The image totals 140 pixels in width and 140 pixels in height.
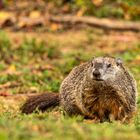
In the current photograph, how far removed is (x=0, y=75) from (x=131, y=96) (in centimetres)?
448

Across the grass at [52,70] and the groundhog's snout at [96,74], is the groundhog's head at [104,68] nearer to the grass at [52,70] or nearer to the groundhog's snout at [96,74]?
the groundhog's snout at [96,74]

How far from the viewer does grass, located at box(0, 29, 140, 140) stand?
16.9ft

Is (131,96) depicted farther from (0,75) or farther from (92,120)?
(0,75)

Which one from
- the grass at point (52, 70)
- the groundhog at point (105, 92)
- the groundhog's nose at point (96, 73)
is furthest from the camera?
the groundhog at point (105, 92)

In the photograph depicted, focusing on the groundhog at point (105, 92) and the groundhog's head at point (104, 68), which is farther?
the groundhog at point (105, 92)

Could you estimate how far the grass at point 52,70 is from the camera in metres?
5.14

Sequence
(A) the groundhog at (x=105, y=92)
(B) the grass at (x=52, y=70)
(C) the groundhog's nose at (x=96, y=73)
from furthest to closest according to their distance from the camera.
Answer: (A) the groundhog at (x=105, y=92) → (C) the groundhog's nose at (x=96, y=73) → (B) the grass at (x=52, y=70)

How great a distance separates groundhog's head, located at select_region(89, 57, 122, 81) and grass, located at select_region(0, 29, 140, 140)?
0.48 m

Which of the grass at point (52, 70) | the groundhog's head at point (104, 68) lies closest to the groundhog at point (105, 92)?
the groundhog's head at point (104, 68)

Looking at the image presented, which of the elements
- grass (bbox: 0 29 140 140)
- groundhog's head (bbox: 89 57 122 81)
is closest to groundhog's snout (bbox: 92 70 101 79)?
groundhog's head (bbox: 89 57 122 81)

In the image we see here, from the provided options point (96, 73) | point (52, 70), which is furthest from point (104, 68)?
point (52, 70)

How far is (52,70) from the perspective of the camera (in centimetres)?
1175

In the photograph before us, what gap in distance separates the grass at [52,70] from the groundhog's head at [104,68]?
482mm

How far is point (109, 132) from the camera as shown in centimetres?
520
